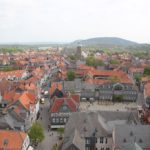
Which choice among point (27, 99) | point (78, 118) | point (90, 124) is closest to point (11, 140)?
point (78, 118)

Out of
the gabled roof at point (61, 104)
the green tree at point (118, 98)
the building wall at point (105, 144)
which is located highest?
the gabled roof at point (61, 104)

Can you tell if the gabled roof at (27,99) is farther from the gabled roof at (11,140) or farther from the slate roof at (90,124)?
the gabled roof at (11,140)

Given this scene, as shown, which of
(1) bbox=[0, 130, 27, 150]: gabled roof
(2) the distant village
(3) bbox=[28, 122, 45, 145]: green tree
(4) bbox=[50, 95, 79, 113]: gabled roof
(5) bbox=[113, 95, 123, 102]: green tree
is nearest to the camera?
(1) bbox=[0, 130, 27, 150]: gabled roof

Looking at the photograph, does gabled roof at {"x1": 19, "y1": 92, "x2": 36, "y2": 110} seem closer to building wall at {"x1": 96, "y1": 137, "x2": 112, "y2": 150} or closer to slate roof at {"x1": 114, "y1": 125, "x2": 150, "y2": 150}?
building wall at {"x1": 96, "y1": 137, "x2": 112, "y2": 150}

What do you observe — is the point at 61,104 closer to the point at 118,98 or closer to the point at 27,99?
the point at 27,99

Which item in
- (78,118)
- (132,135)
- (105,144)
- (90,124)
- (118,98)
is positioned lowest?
(118,98)

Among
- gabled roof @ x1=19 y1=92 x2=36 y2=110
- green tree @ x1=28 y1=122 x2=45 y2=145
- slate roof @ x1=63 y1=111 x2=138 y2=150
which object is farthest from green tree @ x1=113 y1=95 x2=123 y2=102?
green tree @ x1=28 y1=122 x2=45 y2=145

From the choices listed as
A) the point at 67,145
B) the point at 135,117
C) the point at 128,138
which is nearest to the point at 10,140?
the point at 67,145

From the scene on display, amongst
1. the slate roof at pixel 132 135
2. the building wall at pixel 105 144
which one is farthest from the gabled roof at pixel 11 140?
the slate roof at pixel 132 135
